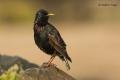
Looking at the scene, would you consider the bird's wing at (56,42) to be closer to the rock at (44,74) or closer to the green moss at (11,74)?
the rock at (44,74)

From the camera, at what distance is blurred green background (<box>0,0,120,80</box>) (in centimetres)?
1853

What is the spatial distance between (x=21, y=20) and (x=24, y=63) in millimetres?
10015

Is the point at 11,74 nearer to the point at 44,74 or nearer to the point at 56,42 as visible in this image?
the point at 44,74

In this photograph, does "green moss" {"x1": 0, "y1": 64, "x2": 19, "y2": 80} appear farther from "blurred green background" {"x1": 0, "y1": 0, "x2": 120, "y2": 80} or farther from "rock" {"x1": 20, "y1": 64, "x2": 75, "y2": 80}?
"blurred green background" {"x1": 0, "y1": 0, "x2": 120, "y2": 80}

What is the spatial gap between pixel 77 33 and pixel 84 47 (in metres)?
1.34

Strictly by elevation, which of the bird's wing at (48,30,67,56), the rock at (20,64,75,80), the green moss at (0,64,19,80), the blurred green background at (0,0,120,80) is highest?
the bird's wing at (48,30,67,56)

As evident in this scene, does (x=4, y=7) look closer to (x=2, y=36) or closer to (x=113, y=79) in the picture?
(x=2, y=36)

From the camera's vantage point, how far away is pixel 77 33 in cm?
2142

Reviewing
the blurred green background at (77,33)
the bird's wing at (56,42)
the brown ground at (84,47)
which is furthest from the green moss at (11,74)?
the brown ground at (84,47)

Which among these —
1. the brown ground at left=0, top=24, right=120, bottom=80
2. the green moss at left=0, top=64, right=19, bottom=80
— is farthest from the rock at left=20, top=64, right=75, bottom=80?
the brown ground at left=0, top=24, right=120, bottom=80

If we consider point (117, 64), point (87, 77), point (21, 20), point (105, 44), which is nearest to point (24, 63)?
point (87, 77)

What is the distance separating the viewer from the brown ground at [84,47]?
60.0ft

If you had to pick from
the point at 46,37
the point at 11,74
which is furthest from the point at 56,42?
the point at 11,74

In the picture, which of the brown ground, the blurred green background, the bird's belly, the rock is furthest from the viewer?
the blurred green background
